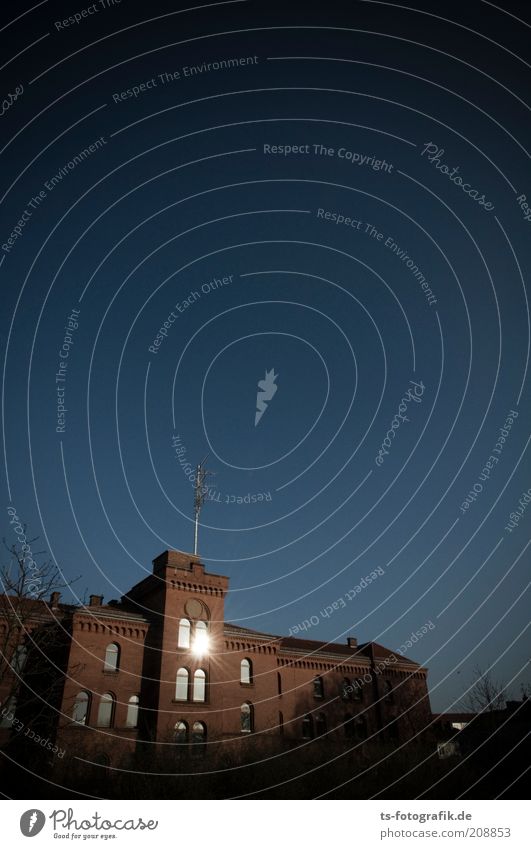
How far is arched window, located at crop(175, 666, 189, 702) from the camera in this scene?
99.4 feet

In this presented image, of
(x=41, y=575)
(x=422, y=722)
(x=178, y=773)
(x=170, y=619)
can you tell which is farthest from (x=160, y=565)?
(x=422, y=722)

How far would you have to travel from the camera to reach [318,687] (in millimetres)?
38406

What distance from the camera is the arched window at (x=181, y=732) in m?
28.6

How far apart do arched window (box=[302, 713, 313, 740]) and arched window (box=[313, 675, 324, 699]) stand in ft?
4.82

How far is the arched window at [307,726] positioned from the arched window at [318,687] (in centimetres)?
147

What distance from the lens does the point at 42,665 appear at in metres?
27.8

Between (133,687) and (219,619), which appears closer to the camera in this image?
(133,687)

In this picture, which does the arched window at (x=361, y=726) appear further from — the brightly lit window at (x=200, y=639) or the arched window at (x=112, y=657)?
the arched window at (x=112, y=657)

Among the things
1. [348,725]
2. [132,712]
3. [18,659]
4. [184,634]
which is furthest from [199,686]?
[348,725]

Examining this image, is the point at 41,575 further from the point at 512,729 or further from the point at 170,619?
the point at 512,729

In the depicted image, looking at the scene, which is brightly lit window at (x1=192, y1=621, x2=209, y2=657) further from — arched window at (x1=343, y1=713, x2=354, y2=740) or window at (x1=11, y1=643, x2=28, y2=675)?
arched window at (x1=343, y1=713, x2=354, y2=740)

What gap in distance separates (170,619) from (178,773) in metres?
17.1
